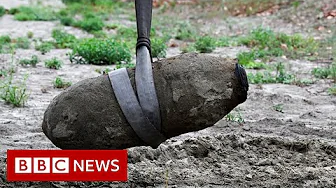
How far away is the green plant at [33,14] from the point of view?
12.5m

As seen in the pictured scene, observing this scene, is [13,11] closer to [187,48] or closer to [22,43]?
[22,43]

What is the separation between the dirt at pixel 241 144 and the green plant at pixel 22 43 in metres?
1.68

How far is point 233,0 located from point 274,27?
2.81 meters

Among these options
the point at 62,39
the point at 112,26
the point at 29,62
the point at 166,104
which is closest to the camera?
the point at 166,104

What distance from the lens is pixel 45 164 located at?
3.14 metres

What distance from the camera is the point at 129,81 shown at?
3.34 meters

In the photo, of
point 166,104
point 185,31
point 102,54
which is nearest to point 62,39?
point 102,54

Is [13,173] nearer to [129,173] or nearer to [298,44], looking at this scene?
[129,173]

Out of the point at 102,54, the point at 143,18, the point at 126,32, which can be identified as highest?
the point at 126,32

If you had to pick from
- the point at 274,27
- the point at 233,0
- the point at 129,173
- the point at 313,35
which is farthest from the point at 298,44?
the point at 129,173

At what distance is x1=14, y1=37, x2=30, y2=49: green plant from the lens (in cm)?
940

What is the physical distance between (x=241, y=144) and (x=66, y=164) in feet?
5.55

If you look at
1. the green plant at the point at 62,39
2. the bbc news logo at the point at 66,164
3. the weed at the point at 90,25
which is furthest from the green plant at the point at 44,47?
the bbc news logo at the point at 66,164

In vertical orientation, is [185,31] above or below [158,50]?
above
